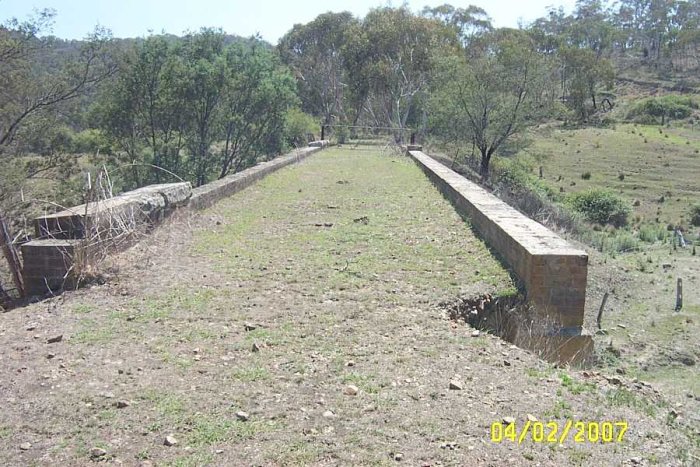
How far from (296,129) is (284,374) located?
26704 mm

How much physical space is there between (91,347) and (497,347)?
2.77 m

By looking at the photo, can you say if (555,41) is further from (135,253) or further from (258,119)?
(135,253)

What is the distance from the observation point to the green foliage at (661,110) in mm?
47688

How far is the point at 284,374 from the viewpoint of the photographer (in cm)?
363

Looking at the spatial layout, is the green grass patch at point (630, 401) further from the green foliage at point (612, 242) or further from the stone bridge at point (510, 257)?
the green foliage at point (612, 242)

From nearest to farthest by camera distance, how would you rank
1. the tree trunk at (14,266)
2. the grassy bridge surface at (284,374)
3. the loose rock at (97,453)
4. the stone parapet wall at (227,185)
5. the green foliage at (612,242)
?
1. the loose rock at (97,453)
2. the grassy bridge surface at (284,374)
3. the tree trunk at (14,266)
4. the stone parapet wall at (227,185)
5. the green foliage at (612,242)

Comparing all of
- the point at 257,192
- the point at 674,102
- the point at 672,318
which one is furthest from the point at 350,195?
the point at 674,102

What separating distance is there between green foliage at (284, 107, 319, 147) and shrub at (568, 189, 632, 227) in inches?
508

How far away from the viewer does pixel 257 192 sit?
12.0 meters

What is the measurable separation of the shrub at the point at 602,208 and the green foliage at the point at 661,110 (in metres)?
24.8

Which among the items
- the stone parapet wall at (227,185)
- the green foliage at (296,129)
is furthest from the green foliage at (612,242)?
the green foliage at (296,129)

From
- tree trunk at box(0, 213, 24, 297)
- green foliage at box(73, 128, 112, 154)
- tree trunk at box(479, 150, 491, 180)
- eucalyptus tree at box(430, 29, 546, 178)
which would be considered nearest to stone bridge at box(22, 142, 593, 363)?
tree trunk at box(0, 213, 24, 297)

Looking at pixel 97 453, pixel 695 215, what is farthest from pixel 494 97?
pixel 97 453

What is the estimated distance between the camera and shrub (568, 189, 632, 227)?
84.4 feet
